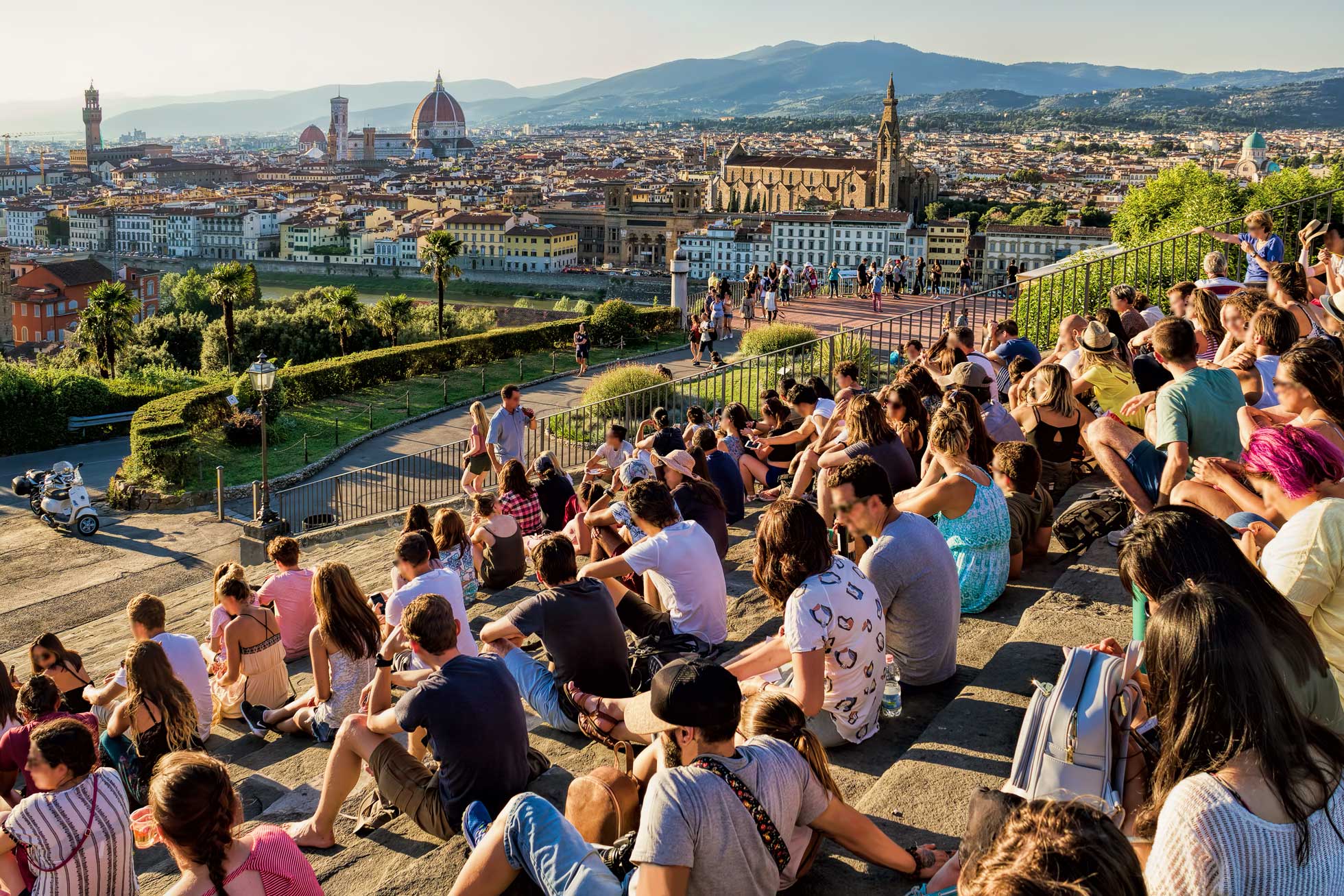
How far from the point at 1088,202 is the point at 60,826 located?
110 m

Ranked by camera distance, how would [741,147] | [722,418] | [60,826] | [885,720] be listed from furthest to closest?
[741,147], [722,418], [885,720], [60,826]

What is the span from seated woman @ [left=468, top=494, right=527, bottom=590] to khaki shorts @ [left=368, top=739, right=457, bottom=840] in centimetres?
310

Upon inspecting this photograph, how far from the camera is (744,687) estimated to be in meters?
4.07

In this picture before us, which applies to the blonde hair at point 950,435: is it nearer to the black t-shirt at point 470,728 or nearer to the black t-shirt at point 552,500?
the black t-shirt at point 470,728

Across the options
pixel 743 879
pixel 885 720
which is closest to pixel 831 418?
pixel 885 720

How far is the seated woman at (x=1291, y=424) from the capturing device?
13.3 feet

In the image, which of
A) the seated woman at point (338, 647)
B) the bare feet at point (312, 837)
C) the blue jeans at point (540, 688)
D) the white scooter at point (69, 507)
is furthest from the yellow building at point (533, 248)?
the bare feet at point (312, 837)

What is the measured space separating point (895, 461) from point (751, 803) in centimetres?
364

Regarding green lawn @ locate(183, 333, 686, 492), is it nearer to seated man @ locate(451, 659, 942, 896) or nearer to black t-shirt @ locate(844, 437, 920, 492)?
black t-shirt @ locate(844, 437, 920, 492)

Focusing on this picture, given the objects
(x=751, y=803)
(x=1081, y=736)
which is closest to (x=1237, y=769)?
(x=1081, y=736)

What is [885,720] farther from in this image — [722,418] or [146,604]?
[722,418]

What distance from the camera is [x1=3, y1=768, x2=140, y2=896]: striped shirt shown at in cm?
355

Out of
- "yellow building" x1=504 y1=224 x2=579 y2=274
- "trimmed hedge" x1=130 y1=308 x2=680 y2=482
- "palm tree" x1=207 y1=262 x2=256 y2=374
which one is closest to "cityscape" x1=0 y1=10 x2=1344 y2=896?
"trimmed hedge" x1=130 y1=308 x2=680 y2=482

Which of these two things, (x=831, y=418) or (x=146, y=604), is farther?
(x=831, y=418)
